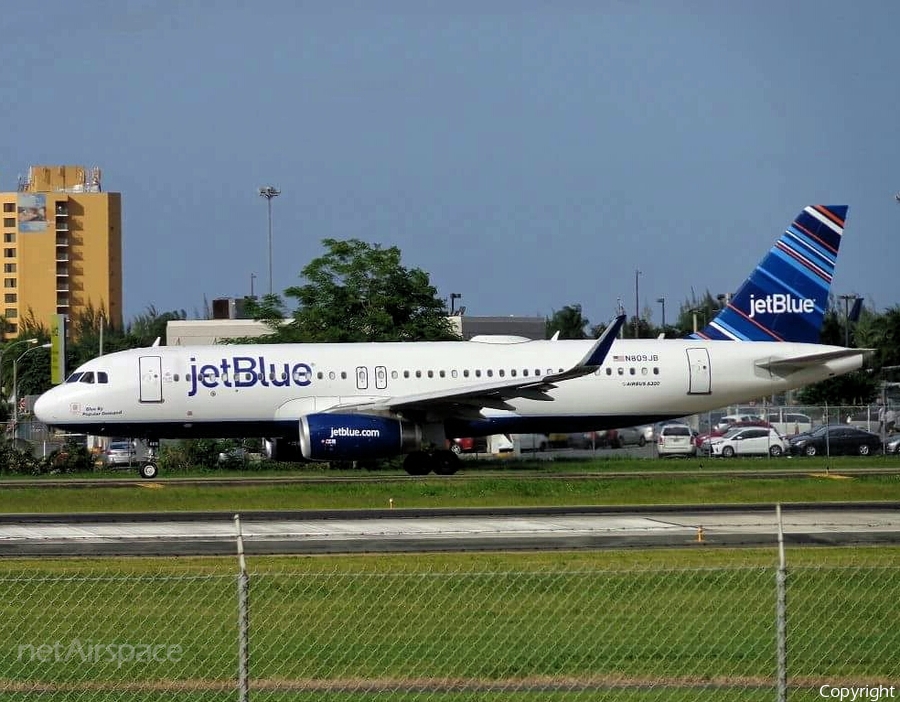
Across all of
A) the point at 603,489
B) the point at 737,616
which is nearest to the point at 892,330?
the point at 603,489

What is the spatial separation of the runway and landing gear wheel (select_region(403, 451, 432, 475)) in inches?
499

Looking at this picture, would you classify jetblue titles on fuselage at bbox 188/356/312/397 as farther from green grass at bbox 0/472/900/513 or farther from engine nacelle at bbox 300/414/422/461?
green grass at bbox 0/472/900/513

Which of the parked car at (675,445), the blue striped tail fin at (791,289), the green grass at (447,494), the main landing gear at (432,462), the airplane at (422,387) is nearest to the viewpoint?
the green grass at (447,494)

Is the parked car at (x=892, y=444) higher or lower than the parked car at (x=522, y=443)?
lower

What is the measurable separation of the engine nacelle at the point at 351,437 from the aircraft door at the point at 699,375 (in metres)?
8.87

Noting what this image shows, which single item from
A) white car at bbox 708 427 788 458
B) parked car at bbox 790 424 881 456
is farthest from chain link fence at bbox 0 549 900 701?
white car at bbox 708 427 788 458

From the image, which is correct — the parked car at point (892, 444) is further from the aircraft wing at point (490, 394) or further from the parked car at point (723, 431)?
the aircraft wing at point (490, 394)

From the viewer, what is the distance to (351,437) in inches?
1486

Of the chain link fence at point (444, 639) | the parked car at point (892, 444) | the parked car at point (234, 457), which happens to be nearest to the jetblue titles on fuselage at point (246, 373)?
the parked car at point (234, 457)

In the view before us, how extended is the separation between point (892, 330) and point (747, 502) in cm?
7270

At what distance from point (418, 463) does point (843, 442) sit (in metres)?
21.4

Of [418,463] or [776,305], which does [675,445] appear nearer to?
[776,305]

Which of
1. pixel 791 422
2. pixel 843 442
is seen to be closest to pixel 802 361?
pixel 843 442

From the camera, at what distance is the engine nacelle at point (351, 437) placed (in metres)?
37.6
